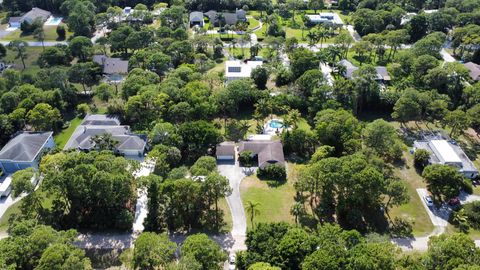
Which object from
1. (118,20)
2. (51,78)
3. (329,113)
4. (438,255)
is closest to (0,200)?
(51,78)

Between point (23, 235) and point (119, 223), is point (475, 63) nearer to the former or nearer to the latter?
point (119, 223)

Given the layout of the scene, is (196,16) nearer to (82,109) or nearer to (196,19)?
(196,19)

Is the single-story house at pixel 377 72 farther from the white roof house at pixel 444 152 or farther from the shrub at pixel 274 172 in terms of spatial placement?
the shrub at pixel 274 172

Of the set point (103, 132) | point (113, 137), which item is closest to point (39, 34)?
point (103, 132)

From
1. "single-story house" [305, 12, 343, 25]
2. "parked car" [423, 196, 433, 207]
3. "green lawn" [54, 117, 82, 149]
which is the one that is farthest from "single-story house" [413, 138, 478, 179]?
"single-story house" [305, 12, 343, 25]

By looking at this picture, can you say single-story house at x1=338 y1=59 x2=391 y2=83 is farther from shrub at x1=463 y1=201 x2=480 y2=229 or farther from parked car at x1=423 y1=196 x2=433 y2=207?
shrub at x1=463 y1=201 x2=480 y2=229

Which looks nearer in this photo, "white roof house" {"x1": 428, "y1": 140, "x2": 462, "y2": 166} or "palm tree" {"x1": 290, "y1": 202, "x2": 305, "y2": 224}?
"palm tree" {"x1": 290, "y1": 202, "x2": 305, "y2": 224}
